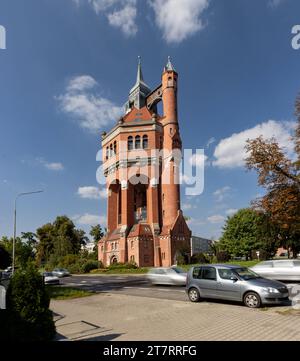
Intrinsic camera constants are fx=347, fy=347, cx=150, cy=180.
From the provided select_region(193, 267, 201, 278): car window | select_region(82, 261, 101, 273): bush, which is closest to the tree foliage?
select_region(193, 267, 201, 278): car window

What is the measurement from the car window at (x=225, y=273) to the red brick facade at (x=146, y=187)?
41571mm

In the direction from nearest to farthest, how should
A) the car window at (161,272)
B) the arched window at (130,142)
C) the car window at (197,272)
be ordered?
the car window at (197,272) < the car window at (161,272) < the arched window at (130,142)

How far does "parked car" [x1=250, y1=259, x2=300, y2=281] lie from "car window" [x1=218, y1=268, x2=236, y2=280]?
28.4ft

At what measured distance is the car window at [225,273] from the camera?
12.6 meters

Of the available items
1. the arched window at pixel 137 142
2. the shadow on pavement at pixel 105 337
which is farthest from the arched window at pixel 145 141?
the shadow on pavement at pixel 105 337

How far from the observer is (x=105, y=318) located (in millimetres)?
10875

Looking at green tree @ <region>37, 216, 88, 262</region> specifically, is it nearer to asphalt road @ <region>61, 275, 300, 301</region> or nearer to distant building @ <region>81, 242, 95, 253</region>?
distant building @ <region>81, 242, 95, 253</region>

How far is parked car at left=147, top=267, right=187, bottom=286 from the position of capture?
21.7 meters

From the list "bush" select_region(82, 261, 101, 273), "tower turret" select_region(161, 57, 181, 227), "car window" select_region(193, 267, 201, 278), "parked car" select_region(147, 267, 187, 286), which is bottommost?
"bush" select_region(82, 261, 101, 273)

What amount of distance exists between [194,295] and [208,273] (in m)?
1.05

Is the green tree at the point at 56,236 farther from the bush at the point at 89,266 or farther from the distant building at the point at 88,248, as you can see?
the bush at the point at 89,266
